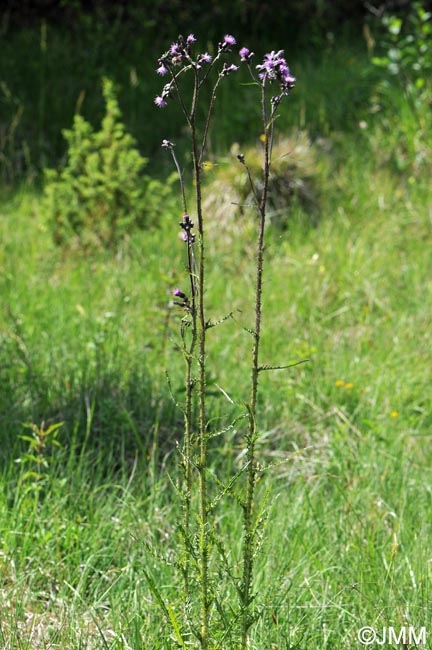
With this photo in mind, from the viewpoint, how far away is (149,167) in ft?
21.6

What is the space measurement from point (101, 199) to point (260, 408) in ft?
7.79

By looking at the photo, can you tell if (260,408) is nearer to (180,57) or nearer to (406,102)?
(180,57)

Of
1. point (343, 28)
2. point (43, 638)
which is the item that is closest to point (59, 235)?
point (43, 638)

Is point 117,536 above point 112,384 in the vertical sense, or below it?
below

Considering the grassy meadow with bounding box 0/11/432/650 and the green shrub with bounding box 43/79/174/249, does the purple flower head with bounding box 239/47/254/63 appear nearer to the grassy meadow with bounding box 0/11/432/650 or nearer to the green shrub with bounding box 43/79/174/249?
the grassy meadow with bounding box 0/11/432/650

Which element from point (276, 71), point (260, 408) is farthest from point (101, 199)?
point (276, 71)

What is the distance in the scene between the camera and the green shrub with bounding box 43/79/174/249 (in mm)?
5008

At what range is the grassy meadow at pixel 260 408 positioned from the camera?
206 centimetres

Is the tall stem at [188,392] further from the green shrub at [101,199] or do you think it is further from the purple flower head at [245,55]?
the green shrub at [101,199]

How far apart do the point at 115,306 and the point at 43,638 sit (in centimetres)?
236

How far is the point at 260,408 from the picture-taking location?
3295 millimetres

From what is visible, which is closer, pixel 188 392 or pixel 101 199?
pixel 188 392

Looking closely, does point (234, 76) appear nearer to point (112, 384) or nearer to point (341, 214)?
point (341, 214)

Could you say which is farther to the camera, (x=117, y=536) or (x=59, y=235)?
(x=59, y=235)
